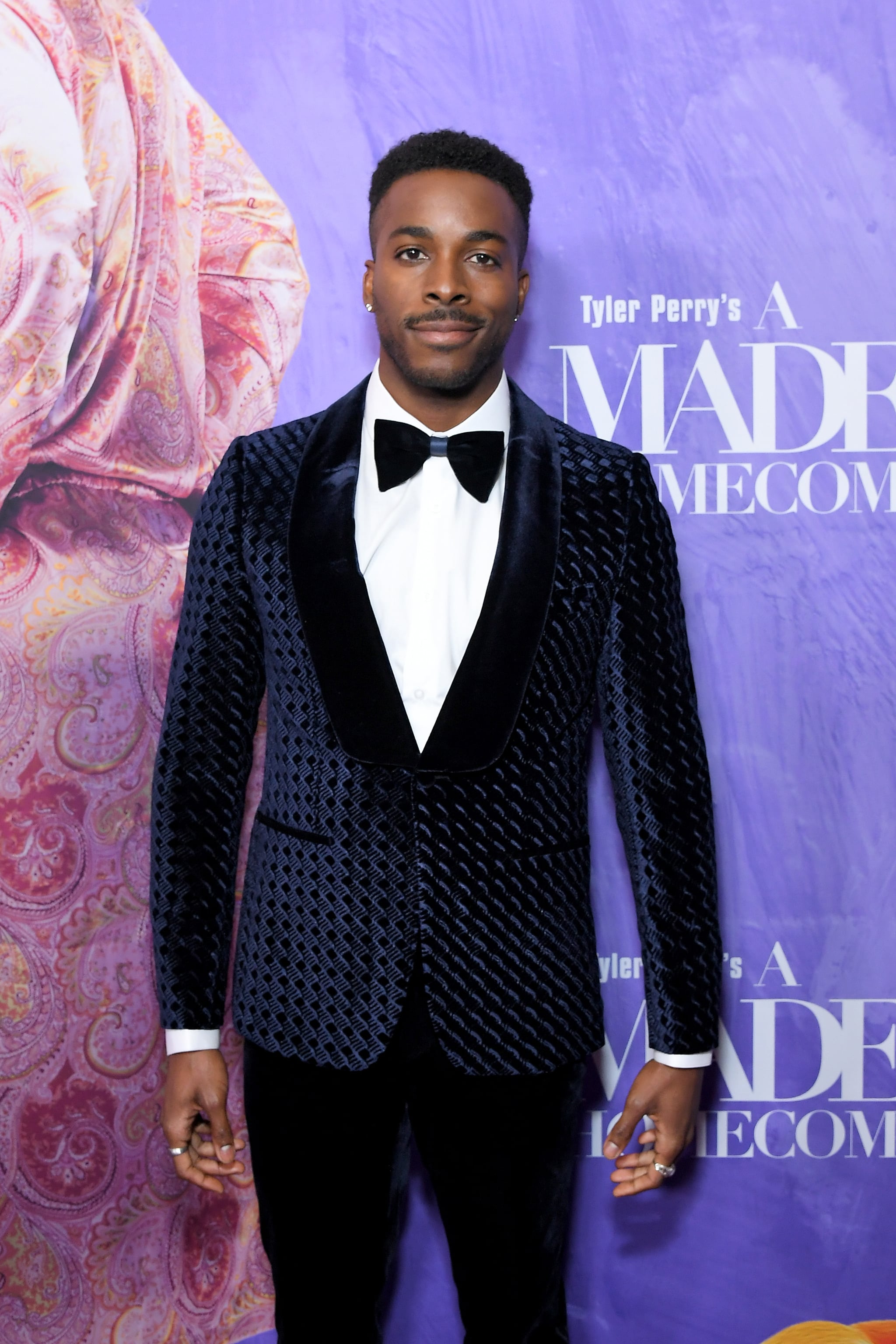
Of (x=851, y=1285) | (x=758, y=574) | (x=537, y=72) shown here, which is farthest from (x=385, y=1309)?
(x=537, y=72)

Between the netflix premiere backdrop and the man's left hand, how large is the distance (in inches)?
16.0

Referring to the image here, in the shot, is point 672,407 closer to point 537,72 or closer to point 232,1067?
point 537,72

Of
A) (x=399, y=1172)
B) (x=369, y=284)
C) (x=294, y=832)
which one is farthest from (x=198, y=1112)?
(x=369, y=284)

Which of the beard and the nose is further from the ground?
the nose

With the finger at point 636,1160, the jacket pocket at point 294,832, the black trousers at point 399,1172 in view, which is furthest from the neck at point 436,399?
the finger at point 636,1160

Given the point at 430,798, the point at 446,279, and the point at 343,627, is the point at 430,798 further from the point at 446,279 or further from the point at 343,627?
the point at 446,279

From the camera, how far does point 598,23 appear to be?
5.34 ft

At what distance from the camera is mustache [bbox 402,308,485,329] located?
126cm

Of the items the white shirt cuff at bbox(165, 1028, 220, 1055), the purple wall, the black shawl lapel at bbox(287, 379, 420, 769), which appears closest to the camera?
the black shawl lapel at bbox(287, 379, 420, 769)

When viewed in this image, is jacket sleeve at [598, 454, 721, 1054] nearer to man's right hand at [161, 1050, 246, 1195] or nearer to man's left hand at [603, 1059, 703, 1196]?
man's left hand at [603, 1059, 703, 1196]

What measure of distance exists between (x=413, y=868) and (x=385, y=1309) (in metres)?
0.95

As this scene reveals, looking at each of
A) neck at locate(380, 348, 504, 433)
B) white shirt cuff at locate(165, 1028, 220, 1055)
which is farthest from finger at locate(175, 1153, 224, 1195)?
neck at locate(380, 348, 504, 433)

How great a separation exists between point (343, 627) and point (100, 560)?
0.66 meters

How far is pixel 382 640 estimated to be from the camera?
121 cm
